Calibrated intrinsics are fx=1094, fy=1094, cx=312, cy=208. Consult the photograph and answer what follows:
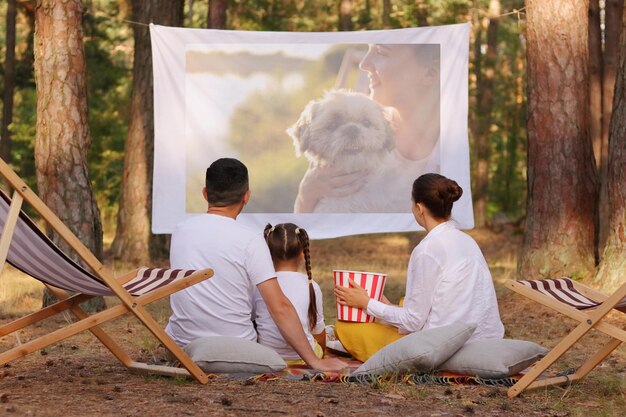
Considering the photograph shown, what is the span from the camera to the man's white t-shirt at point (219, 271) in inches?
184

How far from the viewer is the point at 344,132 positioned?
30.2ft

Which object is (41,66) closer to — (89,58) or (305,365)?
(305,365)

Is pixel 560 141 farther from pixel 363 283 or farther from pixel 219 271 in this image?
pixel 219 271

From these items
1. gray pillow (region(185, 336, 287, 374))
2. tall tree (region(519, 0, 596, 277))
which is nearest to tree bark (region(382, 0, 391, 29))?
tall tree (region(519, 0, 596, 277))

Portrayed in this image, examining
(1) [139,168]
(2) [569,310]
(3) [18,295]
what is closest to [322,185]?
(3) [18,295]

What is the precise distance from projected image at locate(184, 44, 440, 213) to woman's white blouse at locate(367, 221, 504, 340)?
4.20m

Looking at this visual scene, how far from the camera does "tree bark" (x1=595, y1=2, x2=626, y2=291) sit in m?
7.70

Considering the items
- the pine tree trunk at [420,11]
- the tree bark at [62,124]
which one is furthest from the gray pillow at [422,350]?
the pine tree trunk at [420,11]

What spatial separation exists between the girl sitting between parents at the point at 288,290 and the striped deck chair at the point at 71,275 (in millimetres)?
586

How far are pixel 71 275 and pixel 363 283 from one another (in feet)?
4.35

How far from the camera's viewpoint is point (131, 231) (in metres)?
12.6

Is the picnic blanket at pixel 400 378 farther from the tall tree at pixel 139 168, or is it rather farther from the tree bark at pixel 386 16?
the tree bark at pixel 386 16

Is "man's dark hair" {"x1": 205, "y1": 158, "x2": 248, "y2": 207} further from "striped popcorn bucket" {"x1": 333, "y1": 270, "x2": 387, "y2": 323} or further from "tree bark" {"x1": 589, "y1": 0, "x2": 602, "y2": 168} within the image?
"tree bark" {"x1": 589, "y1": 0, "x2": 602, "y2": 168}

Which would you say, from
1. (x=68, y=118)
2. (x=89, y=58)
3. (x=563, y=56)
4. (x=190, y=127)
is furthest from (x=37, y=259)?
(x=89, y=58)
